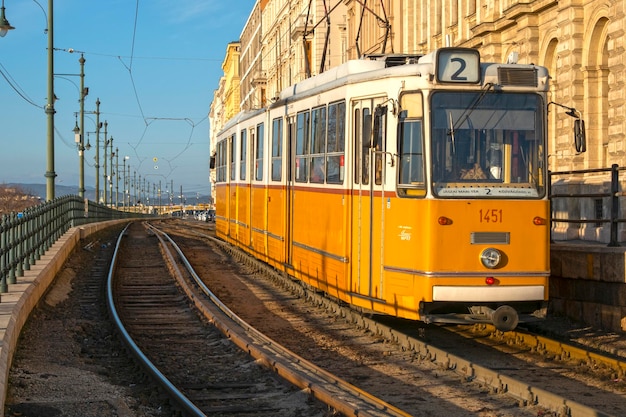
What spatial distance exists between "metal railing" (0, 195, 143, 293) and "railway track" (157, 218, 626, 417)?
486cm

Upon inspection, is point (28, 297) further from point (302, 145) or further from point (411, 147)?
point (411, 147)

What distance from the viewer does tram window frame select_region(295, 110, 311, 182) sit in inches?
580

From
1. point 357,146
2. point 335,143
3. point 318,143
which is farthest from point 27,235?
point 357,146

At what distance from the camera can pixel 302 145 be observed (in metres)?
15.0

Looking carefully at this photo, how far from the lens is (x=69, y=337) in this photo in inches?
501

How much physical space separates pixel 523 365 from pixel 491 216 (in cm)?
168

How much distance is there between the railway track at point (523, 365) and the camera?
855 centimetres

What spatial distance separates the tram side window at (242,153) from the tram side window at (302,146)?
5.92 metres

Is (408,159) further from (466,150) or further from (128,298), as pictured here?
(128,298)

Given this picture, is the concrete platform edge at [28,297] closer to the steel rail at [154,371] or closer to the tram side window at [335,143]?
the steel rail at [154,371]

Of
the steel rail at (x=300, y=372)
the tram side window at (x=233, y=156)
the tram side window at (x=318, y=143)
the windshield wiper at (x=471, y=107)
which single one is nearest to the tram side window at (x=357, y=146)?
the tram side window at (x=318, y=143)

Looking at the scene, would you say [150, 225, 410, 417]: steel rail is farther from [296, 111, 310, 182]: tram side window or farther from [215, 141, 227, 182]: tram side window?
[215, 141, 227, 182]: tram side window

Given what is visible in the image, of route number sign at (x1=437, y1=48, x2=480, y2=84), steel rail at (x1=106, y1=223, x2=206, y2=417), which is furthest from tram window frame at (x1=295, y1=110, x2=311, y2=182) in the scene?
route number sign at (x1=437, y1=48, x2=480, y2=84)

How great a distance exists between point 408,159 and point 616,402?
3.72 m
